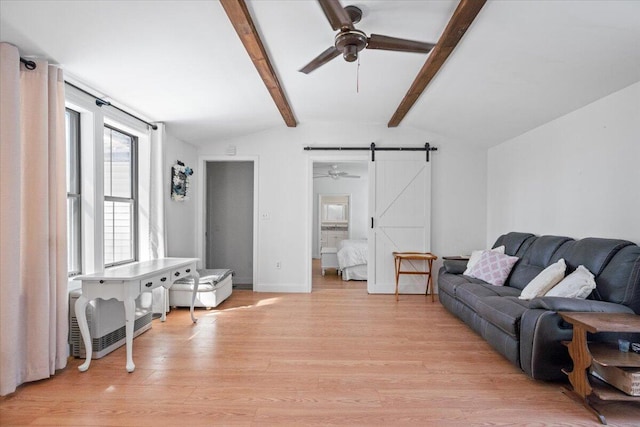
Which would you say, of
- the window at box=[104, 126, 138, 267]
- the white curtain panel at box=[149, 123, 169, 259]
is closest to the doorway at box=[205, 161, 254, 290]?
the white curtain panel at box=[149, 123, 169, 259]

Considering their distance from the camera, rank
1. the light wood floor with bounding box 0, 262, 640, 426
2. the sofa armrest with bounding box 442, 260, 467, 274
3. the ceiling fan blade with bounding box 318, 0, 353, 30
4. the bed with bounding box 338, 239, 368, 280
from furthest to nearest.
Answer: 1. the bed with bounding box 338, 239, 368, 280
2. the sofa armrest with bounding box 442, 260, 467, 274
3. the light wood floor with bounding box 0, 262, 640, 426
4. the ceiling fan blade with bounding box 318, 0, 353, 30

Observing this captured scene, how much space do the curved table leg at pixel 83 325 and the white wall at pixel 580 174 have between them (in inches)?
179

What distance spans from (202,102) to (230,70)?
778 millimetres

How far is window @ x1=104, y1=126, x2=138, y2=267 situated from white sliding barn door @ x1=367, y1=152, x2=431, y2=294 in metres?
3.34

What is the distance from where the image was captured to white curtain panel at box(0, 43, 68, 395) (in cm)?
213

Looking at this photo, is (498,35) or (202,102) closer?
(498,35)

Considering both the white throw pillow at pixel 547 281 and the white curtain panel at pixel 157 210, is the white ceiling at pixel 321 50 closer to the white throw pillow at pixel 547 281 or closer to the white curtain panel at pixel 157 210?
the white curtain panel at pixel 157 210

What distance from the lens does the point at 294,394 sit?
7.33ft

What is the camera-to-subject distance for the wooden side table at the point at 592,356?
195 cm

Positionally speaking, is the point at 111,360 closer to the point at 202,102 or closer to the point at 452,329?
the point at 202,102

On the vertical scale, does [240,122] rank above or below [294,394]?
above

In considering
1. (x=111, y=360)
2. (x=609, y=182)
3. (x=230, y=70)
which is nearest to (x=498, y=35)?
(x=609, y=182)

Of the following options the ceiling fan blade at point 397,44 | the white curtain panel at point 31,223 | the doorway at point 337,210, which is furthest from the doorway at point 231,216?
the ceiling fan blade at point 397,44

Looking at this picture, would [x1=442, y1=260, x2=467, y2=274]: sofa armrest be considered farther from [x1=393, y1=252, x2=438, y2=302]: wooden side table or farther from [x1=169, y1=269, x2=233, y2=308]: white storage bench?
[x1=169, y1=269, x2=233, y2=308]: white storage bench
